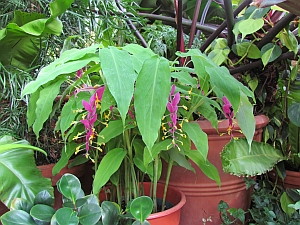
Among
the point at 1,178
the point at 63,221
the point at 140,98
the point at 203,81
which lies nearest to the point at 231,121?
the point at 203,81

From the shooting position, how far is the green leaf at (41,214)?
50 centimetres

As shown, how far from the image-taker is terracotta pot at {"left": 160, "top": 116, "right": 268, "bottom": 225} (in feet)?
2.65

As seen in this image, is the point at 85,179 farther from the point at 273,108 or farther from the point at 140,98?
the point at 273,108

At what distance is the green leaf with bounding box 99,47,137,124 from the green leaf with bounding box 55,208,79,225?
21 cm

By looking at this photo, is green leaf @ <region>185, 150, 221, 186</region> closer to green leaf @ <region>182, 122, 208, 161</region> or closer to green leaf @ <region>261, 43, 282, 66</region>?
green leaf @ <region>182, 122, 208, 161</region>

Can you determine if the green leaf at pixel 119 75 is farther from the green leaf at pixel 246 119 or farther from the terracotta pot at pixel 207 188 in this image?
the terracotta pot at pixel 207 188

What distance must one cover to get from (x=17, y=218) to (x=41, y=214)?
4 cm

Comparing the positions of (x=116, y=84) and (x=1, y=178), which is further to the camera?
(x=1, y=178)

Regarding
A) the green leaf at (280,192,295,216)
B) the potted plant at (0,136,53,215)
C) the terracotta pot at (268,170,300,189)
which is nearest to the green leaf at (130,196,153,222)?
the potted plant at (0,136,53,215)

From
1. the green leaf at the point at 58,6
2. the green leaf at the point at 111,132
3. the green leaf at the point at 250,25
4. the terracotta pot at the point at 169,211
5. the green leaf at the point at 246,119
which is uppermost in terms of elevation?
the green leaf at the point at 58,6

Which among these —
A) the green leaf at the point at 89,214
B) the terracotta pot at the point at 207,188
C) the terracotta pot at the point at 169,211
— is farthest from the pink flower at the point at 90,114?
the terracotta pot at the point at 207,188

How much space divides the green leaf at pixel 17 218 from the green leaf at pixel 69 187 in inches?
2.7

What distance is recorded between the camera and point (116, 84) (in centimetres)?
44

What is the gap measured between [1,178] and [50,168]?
148 millimetres
